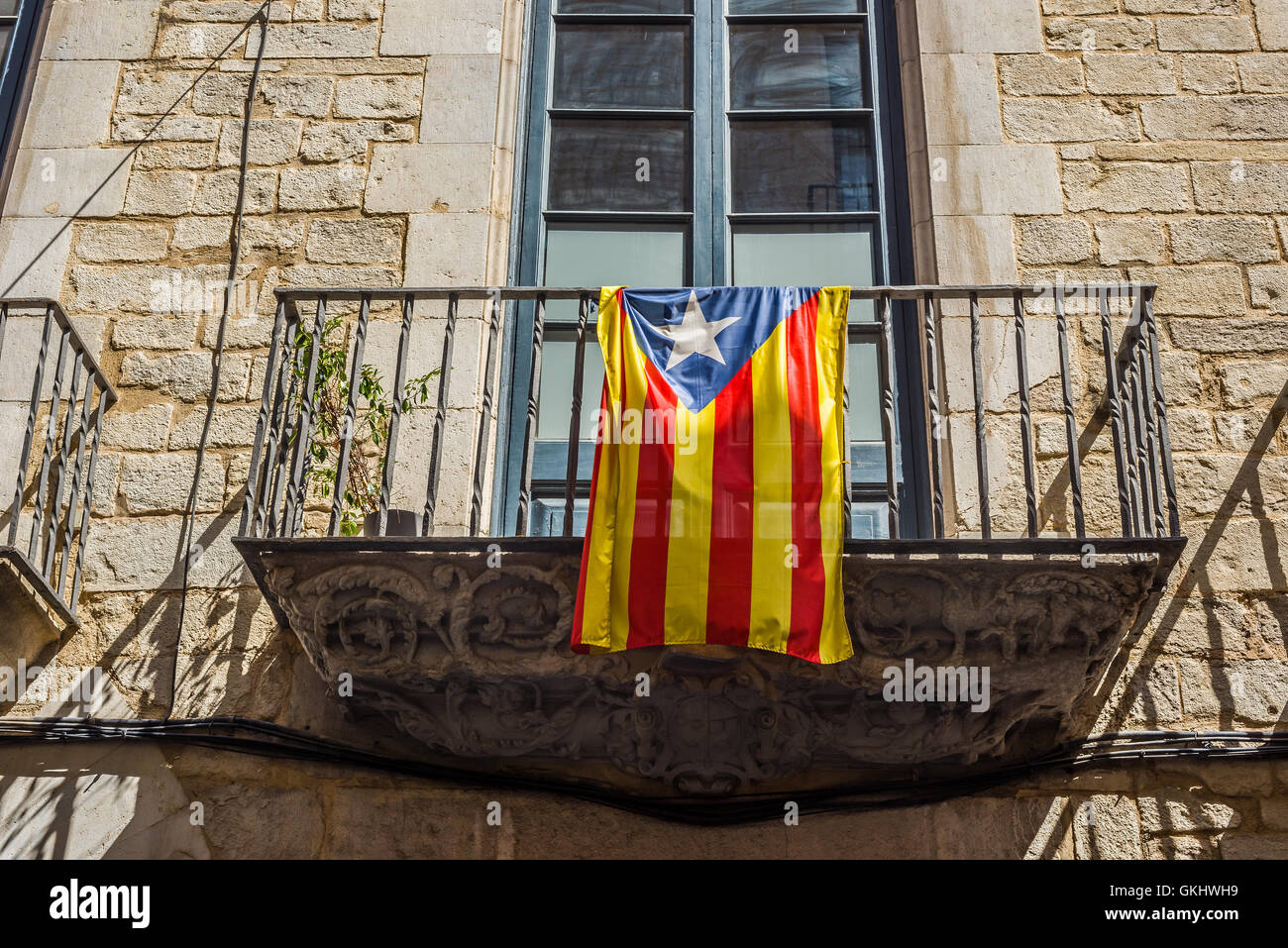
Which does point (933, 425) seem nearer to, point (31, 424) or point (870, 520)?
point (870, 520)

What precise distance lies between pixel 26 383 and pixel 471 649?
2057 millimetres

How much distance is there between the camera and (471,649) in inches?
173

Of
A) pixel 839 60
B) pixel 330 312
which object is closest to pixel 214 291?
pixel 330 312

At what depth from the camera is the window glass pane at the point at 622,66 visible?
6.07 metres

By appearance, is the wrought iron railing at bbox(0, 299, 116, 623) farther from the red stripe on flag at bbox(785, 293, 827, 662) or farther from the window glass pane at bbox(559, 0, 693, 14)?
the window glass pane at bbox(559, 0, 693, 14)

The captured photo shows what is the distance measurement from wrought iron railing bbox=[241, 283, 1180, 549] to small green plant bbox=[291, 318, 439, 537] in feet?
0.04

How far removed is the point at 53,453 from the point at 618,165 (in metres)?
2.38

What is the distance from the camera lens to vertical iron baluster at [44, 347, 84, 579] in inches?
189

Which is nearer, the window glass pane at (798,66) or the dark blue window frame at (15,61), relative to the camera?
the dark blue window frame at (15,61)

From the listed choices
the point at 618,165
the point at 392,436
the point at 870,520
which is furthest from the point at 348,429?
the point at 618,165

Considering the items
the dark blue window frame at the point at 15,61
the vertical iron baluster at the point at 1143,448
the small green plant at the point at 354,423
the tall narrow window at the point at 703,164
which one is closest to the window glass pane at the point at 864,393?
the tall narrow window at the point at 703,164

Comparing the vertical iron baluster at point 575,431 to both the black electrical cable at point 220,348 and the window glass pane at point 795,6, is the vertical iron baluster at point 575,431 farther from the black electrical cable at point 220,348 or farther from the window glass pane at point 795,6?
Result: the window glass pane at point 795,6

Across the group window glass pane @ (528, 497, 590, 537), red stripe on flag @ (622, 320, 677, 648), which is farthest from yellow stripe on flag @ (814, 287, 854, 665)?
window glass pane @ (528, 497, 590, 537)
